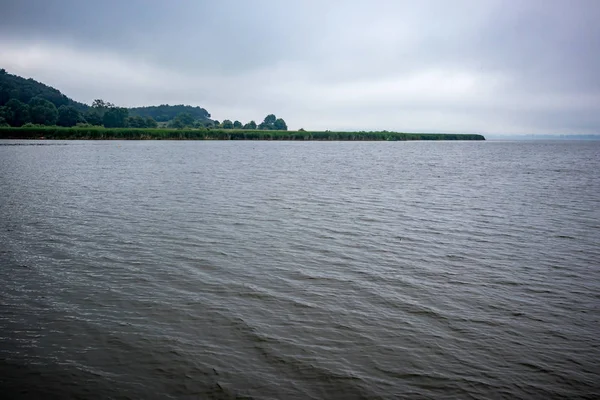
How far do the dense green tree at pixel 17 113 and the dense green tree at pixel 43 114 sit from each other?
187cm

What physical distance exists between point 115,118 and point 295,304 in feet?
660

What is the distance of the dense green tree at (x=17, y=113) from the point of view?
151625mm

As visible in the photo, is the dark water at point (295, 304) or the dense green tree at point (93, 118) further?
the dense green tree at point (93, 118)

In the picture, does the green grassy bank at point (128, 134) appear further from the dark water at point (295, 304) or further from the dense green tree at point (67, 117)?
the dark water at point (295, 304)

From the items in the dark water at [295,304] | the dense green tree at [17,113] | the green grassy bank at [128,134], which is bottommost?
the dark water at [295,304]

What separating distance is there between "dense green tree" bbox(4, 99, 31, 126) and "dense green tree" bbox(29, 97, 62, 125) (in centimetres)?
187

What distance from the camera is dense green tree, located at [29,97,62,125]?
155 metres

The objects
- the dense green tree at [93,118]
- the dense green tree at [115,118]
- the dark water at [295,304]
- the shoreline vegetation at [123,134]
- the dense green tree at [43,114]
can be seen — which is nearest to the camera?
the dark water at [295,304]

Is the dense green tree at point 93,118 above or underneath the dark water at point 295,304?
above

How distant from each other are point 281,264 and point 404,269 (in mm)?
3777

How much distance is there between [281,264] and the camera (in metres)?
12.3

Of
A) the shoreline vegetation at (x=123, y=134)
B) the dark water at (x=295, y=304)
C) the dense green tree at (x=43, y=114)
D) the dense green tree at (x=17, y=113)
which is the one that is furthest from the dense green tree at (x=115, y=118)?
the dark water at (x=295, y=304)

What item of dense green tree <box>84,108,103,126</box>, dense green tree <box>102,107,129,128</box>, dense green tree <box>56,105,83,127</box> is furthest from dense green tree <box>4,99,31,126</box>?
dense green tree <box>102,107,129,128</box>

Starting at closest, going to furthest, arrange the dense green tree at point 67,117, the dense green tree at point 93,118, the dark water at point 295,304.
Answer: the dark water at point 295,304 → the dense green tree at point 67,117 → the dense green tree at point 93,118
